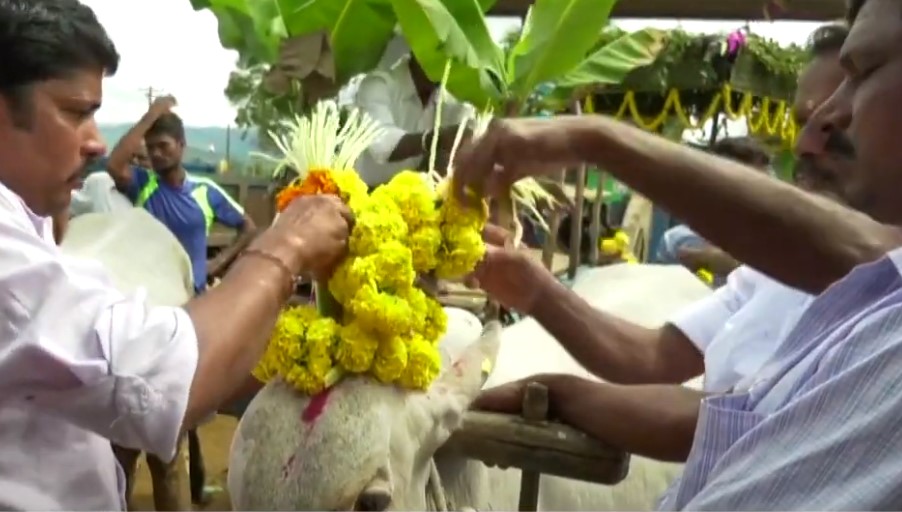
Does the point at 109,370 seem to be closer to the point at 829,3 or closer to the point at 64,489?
the point at 64,489

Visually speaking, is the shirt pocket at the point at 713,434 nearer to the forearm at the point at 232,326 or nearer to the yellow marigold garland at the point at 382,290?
the yellow marigold garland at the point at 382,290

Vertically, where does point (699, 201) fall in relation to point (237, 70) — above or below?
above

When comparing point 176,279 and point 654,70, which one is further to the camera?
point 654,70

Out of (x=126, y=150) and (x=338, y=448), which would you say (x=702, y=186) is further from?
(x=126, y=150)

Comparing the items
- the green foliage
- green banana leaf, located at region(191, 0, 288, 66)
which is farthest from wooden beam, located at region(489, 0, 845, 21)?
green banana leaf, located at region(191, 0, 288, 66)

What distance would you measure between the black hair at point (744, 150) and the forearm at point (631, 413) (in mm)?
2183

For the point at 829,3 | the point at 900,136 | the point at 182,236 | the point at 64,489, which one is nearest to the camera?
the point at 900,136

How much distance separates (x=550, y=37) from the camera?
192 cm

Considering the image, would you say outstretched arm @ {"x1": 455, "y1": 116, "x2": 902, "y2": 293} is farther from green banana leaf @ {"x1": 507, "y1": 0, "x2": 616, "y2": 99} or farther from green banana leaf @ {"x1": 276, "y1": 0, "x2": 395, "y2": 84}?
green banana leaf @ {"x1": 276, "y1": 0, "x2": 395, "y2": 84}

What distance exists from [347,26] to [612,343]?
36.3 inches

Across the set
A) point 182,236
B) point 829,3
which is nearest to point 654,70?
point 829,3

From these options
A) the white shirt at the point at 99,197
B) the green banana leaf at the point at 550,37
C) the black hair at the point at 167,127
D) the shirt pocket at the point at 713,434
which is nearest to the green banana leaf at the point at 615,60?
the green banana leaf at the point at 550,37

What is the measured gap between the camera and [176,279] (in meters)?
2.66

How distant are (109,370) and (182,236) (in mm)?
2760
